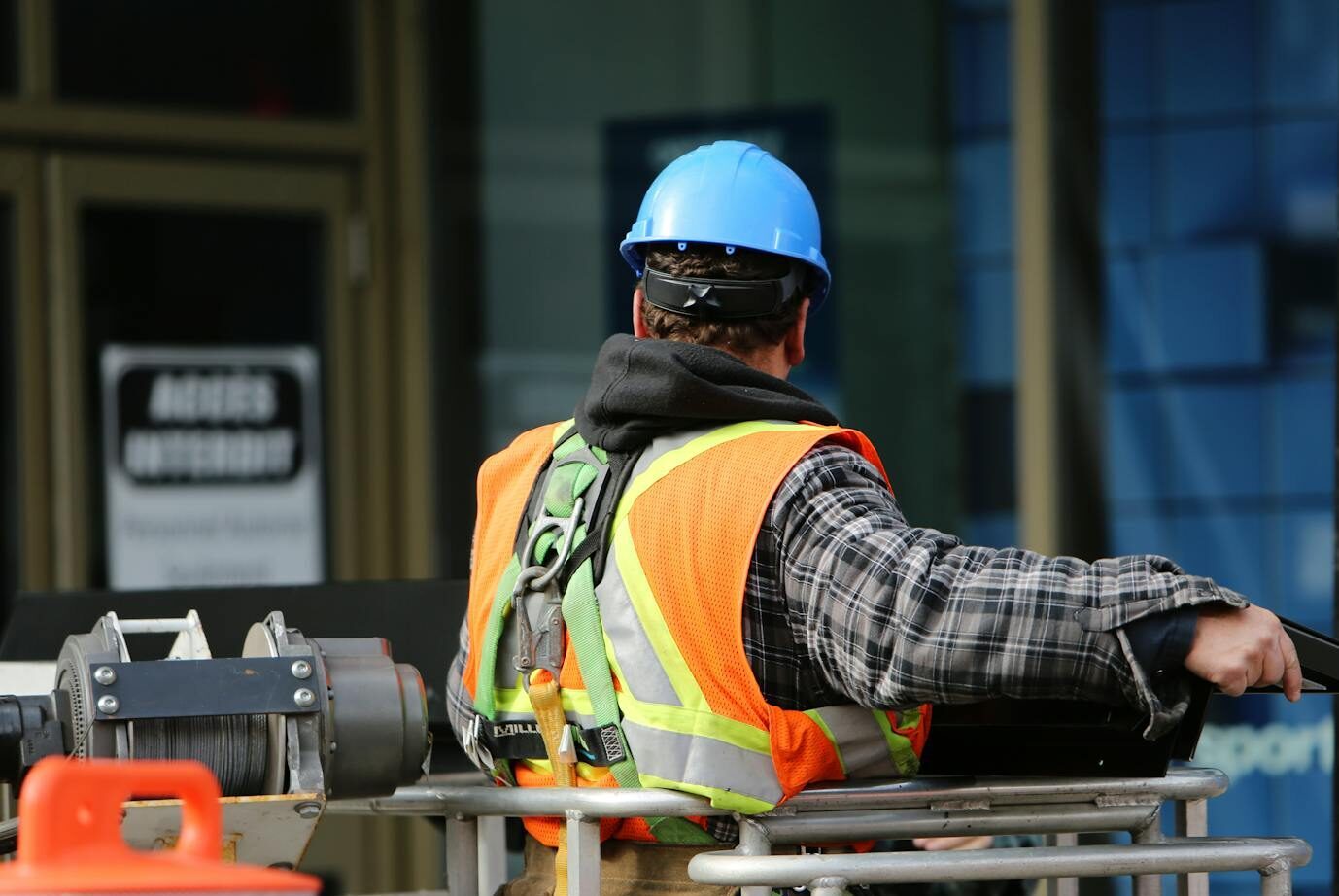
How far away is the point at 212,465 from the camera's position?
609 centimetres

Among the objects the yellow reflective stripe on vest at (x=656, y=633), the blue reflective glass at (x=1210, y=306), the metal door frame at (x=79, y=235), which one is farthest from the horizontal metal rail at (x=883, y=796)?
the metal door frame at (x=79, y=235)

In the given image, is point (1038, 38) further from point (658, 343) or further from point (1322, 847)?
point (658, 343)

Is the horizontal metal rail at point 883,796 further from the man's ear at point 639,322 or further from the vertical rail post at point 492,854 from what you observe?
the man's ear at point 639,322

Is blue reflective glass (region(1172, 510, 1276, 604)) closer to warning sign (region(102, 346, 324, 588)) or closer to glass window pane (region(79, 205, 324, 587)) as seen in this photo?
warning sign (region(102, 346, 324, 588))

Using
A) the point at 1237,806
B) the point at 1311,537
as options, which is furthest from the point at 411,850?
the point at 1311,537

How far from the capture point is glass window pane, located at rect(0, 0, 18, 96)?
5.74 meters

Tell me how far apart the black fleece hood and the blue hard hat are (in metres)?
0.18

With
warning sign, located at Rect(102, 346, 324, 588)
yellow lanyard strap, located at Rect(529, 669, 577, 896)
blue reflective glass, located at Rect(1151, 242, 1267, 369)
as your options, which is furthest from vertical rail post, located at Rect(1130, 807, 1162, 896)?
warning sign, located at Rect(102, 346, 324, 588)

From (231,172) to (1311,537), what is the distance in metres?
3.49

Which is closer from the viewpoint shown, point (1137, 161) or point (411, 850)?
point (1137, 161)

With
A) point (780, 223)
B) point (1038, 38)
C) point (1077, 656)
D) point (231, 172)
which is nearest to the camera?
point (1077, 656)

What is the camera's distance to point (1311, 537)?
484cm

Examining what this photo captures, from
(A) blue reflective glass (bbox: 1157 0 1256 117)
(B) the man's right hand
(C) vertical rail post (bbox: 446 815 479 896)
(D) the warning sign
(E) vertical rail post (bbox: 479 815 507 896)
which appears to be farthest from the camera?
(D) the warning sign

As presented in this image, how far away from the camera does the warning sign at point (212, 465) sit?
5.98 metres
